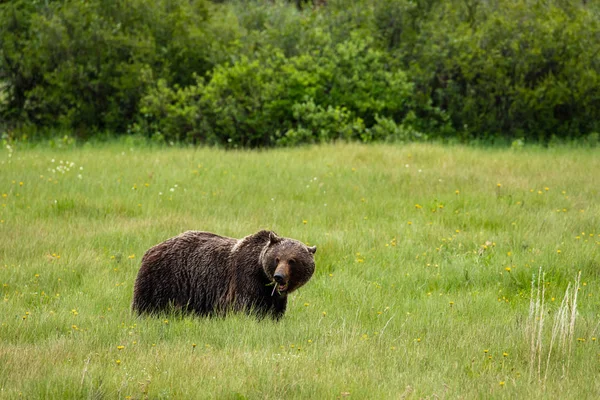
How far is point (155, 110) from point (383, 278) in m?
12.0

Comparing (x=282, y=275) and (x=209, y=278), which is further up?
(x=282, y=275)

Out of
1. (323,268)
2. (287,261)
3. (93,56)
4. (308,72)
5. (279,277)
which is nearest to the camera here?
(279,277)

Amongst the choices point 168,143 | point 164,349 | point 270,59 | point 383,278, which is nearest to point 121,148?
point 168,143

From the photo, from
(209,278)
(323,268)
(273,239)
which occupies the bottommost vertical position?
(323,268)

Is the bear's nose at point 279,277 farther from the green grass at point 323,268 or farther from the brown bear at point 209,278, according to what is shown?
the green grass at point 323,268

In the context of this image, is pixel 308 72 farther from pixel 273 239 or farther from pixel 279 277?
pixel 279 277

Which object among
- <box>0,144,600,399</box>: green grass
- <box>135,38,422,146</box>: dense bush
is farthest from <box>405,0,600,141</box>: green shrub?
<box>0,144,600,399</box>: green grass

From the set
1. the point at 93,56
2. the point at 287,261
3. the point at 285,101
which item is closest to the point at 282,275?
the point at 287,261

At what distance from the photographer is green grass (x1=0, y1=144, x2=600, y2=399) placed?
5.98 meters

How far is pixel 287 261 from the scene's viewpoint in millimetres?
6746

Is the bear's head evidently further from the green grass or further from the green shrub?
the green shrub

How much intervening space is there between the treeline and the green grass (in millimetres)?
2848

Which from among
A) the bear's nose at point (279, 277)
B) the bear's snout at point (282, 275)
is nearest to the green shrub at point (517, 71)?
the bear's snout at point (282, 275)

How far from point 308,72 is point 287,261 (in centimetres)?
1395
